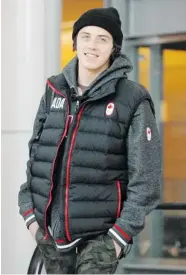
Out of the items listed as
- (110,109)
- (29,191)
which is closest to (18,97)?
(29,191)

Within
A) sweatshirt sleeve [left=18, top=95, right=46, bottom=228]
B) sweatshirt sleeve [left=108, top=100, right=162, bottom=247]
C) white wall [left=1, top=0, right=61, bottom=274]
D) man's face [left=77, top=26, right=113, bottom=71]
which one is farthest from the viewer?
white wall [left=1, top=0, right=61, bottom=274]

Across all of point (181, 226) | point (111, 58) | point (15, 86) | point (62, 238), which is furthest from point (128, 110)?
point (181, 226)

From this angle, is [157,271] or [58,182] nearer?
[58,182]

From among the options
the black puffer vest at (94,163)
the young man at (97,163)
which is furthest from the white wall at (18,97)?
the black puffer vest at (94,163)

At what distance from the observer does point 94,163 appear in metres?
3.15

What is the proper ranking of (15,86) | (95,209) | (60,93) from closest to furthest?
(95,209)
(60,93)
(15,86)

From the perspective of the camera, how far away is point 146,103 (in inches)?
128

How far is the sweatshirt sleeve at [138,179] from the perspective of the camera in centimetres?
314

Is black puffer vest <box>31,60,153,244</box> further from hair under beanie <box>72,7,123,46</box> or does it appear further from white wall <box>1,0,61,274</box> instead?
white wall <box>1,0,61,274</box>

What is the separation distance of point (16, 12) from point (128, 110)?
8.40 feet

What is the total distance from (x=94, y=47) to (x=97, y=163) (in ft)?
1.92

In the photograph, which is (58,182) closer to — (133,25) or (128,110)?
(128,110)

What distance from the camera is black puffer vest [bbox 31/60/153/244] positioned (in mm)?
3145

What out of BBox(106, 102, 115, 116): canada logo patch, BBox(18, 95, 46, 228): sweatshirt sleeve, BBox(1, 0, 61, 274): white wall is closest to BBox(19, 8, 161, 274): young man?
BBox(106, 102, 115, 116): canada logo patch
